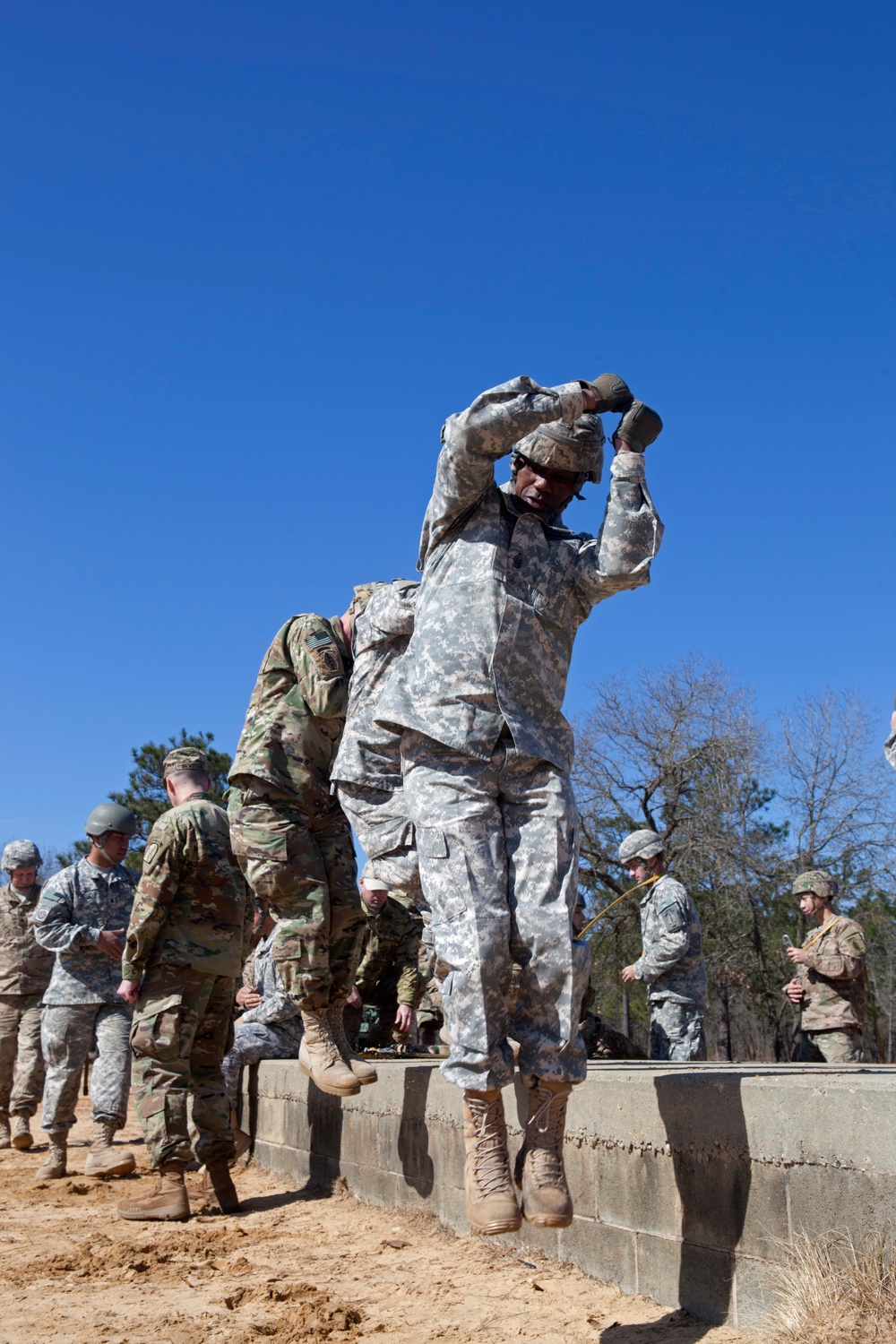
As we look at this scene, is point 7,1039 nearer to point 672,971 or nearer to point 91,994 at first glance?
point 91,994

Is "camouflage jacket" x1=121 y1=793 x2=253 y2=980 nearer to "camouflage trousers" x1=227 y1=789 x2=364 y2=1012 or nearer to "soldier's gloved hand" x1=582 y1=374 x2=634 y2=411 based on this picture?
"camouflage trousers" x1=227 y1=789 x2=364 y2=1012

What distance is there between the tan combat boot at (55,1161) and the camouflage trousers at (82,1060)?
0.06 metres

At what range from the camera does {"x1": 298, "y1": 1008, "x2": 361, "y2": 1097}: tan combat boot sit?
193 inches

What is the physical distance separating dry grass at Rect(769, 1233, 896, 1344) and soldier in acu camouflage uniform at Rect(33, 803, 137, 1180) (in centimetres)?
520

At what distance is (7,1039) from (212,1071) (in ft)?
16.3

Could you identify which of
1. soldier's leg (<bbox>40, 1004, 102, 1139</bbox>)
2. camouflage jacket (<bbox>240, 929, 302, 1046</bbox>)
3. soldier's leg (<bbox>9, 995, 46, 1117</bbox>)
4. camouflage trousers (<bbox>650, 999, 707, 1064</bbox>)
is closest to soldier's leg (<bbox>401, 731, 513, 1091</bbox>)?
camouflage jacket (<bbox>240, 929, 302, 1046</bbox>)

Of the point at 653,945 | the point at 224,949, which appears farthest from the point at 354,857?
the point at 653,945

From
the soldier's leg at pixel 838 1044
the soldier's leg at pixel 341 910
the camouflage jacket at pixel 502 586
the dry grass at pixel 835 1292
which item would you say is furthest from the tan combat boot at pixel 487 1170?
the soldier's leg at pixel 838 1044

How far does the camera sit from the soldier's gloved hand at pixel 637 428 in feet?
11.7

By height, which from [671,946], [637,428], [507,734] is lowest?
[671,946]

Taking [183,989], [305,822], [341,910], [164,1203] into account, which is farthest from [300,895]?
[164,1203]

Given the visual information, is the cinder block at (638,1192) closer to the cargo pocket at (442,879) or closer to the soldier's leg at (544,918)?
the soldier's leg at (544,918)

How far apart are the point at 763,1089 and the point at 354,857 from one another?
2854mm

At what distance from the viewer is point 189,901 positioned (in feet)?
19.3
